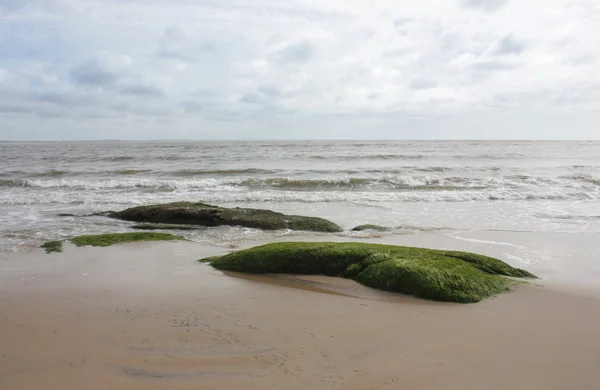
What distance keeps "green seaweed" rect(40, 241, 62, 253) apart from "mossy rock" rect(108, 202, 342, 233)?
3085 mm

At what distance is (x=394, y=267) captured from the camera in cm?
599

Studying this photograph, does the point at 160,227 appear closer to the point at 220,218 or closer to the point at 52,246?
the point at 220,218

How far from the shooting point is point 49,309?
5.13 meters

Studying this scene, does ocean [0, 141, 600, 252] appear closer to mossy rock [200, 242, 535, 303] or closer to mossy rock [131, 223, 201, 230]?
mossy rock [131, 223, 201, 230]

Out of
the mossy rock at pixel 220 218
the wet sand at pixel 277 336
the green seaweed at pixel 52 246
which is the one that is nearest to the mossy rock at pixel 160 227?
the mossy rock at pixel 220 218

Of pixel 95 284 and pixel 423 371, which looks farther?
pixel 95 284

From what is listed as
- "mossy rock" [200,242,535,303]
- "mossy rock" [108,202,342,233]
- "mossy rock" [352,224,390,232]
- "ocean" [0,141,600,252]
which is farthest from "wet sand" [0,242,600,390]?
"mossy rock" [352,224,390,232]

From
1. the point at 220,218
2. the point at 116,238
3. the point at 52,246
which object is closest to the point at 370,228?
the point at 220,218

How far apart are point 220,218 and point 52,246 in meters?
3.85

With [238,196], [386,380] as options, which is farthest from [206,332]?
[238,196]

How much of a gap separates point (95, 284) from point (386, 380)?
4.40 m

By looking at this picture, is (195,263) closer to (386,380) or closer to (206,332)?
(206,332)

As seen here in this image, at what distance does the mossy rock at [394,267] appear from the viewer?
5.61 metres

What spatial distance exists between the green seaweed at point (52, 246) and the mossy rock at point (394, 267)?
3.17 m
